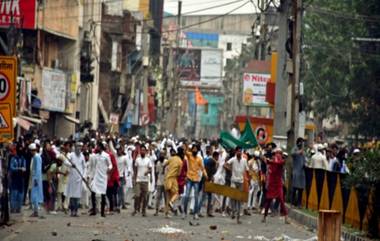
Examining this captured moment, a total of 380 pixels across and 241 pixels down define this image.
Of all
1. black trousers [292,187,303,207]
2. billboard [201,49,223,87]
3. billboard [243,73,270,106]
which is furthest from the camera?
billboard [201,49,223,87]

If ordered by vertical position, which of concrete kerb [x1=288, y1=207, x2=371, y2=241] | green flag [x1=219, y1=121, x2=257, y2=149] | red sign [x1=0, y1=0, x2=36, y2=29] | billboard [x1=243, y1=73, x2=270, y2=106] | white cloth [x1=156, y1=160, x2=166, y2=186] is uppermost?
red sign [x1=0, y1=0, x2=36, y2=29]

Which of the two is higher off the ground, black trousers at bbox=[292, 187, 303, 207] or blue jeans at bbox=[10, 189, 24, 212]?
blue jeans at bbox=[10, 189, 24, 212]

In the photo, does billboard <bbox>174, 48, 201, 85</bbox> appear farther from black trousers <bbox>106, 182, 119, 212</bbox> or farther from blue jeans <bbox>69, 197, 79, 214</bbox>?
blue jeans <bbox>69, 197, 79, 214</bbox>

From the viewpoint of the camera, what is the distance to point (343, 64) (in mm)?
71438

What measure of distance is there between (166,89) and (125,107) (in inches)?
1574

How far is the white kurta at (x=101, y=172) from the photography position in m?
28.2

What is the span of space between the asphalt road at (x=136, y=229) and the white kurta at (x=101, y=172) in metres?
0.69

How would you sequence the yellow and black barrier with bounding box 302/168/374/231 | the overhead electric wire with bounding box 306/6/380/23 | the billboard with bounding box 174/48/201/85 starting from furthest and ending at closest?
the billboard with bounding box 174/48/201/85 < the overhead electric wire with bounding box 306/6/380/23 < the yellow and black barrier with bounding box 302/168/374/231

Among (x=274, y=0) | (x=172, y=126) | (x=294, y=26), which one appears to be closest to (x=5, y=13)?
(x=274, y=0)

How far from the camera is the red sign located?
48.3 m

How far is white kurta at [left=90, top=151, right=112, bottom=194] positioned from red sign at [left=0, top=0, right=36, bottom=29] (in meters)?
17.8

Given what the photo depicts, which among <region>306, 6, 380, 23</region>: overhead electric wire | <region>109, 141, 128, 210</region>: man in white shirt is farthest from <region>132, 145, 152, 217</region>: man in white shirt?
<region>306, 6, 380, 23</region>: overhead electric wire

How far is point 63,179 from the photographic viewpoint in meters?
29.5

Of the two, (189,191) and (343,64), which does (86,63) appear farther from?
(189,191)
